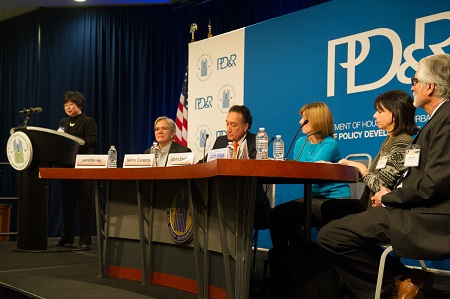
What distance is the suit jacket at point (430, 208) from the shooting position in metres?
2.19

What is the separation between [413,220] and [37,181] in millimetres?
3670

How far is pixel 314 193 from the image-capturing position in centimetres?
357

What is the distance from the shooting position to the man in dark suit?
2201 mm

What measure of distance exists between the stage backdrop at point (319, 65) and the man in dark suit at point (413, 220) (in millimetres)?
1593

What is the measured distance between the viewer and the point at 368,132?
172 inches

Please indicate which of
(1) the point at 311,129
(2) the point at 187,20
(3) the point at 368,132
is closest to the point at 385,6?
(3) the point at 368,132

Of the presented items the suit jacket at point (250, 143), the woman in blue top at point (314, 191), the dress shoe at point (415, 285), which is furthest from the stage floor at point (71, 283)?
the suit jacket at point (250, 143)

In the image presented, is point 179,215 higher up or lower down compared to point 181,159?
lower down

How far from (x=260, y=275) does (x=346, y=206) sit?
3.10 feet

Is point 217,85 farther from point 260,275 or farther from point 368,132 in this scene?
point 260,275

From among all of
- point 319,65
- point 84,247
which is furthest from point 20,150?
point 319,65

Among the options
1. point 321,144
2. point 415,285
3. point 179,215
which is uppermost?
point 321,144

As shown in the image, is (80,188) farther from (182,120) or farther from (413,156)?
(413,156)

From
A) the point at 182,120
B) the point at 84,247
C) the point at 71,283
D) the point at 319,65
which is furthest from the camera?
the point at 182,120
